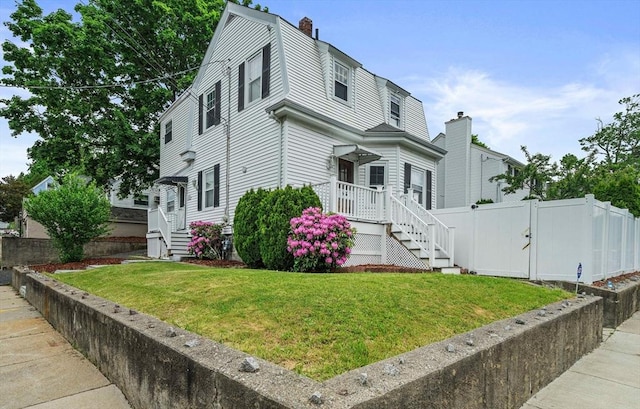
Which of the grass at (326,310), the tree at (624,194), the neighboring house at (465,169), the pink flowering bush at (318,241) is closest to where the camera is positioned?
the grass at (326,310)

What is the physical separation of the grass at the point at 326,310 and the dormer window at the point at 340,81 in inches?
329

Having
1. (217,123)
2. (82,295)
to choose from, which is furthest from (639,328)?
(217,123)

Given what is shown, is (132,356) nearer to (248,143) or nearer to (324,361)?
(324,361)

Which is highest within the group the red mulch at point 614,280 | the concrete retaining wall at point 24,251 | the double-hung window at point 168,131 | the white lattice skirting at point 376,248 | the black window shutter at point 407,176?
the double-hung window at point 168,131

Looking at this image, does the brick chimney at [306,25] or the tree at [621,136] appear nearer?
the brick chimney at [306,25]

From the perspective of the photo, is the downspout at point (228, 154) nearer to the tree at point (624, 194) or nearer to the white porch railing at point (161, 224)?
the white porch railing at point (161, 224)

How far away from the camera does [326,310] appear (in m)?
3.56

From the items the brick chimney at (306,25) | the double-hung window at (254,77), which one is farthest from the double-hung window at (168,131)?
the brick chimney at (306,25)

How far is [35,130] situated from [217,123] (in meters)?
12.1

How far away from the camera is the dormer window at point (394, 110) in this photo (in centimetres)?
1489

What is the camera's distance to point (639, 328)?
6.33 meters

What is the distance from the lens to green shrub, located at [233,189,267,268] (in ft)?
30.4

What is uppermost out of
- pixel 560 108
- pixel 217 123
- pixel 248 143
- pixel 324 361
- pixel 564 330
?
pixel 560 108

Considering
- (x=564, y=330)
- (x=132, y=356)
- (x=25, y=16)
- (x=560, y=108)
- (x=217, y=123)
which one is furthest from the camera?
(x=25, y=16)
